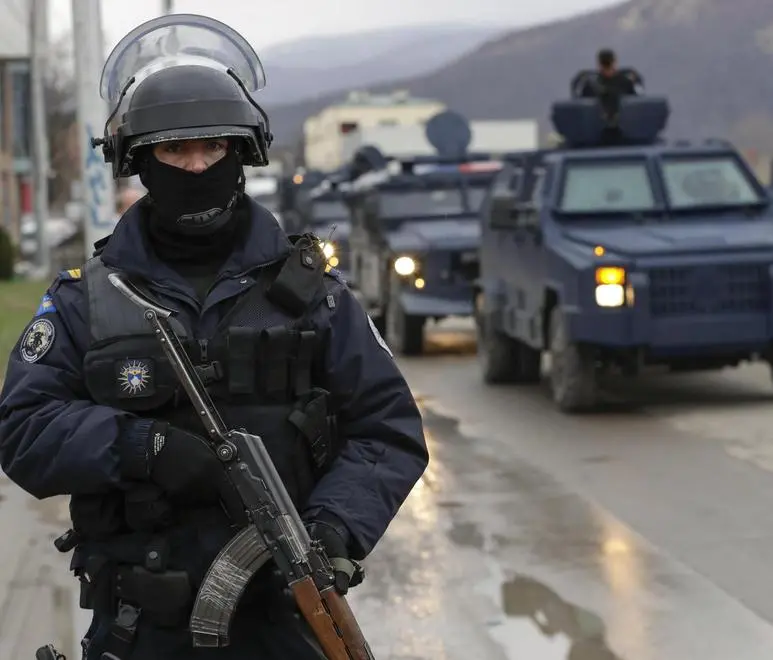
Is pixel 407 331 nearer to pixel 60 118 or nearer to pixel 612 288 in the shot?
pixel 612 288

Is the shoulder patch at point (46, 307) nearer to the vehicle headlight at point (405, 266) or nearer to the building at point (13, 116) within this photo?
the vehicle headlight at point (405, 266)

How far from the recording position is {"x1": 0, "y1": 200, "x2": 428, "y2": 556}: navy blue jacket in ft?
10.1

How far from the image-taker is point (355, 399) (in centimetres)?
329

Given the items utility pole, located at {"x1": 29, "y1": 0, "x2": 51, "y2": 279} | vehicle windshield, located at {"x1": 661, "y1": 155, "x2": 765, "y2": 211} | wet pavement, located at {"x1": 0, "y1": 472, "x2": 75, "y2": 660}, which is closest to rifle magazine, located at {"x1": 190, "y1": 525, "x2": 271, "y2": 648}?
wet pavement, located at {"x1": 0, "y1": 472, "x2": 75, "y2": 660}

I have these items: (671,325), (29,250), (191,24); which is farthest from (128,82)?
(29,250)

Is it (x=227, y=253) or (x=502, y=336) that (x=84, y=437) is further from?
(x=502, y=336)

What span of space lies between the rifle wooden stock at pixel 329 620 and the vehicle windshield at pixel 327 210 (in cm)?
2348

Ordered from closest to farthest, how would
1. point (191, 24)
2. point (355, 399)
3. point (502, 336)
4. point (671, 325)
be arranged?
point (355, 399)
point (191, 24)
point (671, 325)
point (502, 336)

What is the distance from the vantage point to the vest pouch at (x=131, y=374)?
3135 millimetres

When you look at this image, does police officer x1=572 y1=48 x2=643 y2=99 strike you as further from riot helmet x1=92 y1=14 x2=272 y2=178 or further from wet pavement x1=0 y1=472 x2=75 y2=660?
riot helmet x1=92 y1=14 x2=272 y2=178

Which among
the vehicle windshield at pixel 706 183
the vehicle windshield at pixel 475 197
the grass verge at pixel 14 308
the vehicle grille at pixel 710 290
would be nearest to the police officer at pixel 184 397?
the vehicle grille at pixel 710 290

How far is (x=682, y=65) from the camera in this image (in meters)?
152

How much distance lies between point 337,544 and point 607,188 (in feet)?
32.6

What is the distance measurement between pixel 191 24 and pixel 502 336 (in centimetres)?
1042
